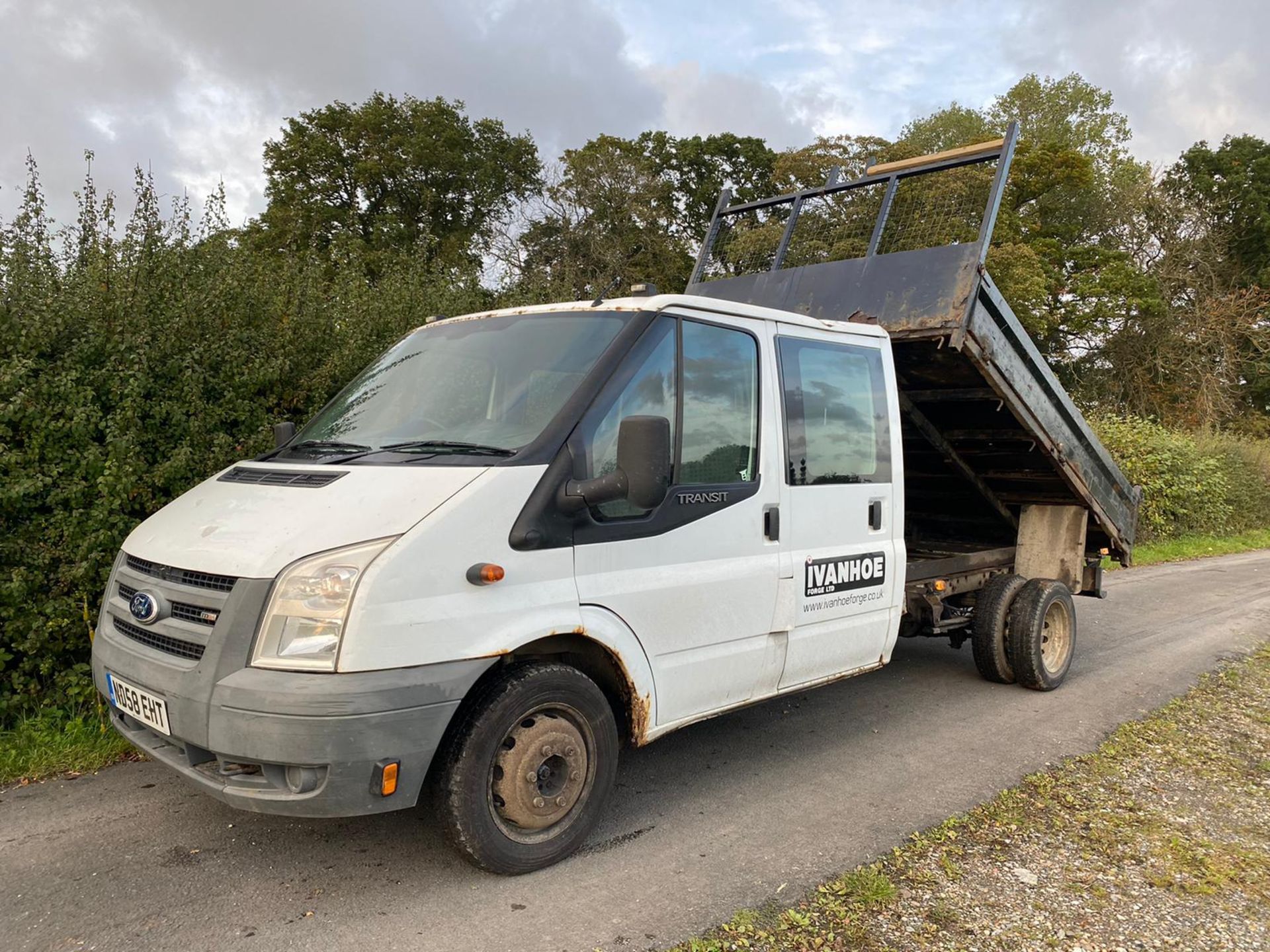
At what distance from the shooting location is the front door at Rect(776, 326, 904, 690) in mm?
4238

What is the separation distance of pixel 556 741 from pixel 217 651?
1.25m

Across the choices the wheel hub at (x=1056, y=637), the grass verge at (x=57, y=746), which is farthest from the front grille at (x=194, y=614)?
the wheel hub at (x=1056, y=637)

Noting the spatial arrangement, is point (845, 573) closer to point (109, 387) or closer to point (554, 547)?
point (554, 547)

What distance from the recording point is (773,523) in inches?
161

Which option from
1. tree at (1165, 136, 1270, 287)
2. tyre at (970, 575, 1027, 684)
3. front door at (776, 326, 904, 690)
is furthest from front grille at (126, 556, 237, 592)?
tree at (1165, 136, 1270, 287)

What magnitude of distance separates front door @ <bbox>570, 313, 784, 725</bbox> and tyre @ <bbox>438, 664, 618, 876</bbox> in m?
0.34

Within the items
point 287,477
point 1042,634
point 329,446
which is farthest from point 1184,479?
point 287,477

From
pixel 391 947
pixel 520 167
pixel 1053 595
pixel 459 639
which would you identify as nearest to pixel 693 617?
pixel 459 639

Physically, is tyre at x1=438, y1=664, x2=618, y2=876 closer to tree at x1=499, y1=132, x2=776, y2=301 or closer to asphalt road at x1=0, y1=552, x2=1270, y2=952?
asphalt road at x1=0, y1=552, x2=1270, y2=952

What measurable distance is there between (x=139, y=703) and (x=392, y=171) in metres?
33.7

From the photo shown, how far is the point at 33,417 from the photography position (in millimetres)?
4688

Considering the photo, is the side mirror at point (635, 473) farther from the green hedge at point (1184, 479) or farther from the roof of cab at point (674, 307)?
the green hedge at point (1184, 479)

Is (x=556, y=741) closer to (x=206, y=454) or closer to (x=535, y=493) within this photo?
(x=535, y=493)

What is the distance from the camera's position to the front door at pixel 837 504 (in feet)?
13.9
